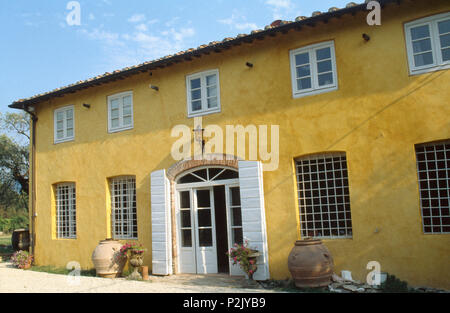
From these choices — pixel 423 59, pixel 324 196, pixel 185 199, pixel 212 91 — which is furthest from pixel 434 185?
pixel 185 199

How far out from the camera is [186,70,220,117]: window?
10102 mm

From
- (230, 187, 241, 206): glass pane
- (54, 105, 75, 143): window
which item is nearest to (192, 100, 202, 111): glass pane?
(230, 187, 241, 206): glass pane

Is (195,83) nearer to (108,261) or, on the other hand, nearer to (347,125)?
(347,125)

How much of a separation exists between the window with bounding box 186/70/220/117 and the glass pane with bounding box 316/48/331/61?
8.36 ft

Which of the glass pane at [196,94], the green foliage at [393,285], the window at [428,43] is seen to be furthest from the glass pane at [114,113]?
the green foliage at [393,285]

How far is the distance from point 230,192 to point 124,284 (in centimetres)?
318

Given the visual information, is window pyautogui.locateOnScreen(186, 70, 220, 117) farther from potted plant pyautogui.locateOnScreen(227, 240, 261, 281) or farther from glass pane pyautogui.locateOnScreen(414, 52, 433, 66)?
glass pane pyautogui.locateOnScreen(414, 52, 433, 66)

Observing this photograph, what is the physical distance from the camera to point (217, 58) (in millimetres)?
10062

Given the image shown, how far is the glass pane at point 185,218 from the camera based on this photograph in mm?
10297

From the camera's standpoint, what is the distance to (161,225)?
33.3 feet

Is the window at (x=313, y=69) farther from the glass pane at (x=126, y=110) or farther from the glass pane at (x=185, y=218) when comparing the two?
the glass pane at (x=126, y=110)

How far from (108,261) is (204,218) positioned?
2.76 meters

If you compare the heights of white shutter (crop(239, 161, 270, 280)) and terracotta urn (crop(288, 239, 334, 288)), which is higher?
white shutter (crop(239, 161, 270, 280))
